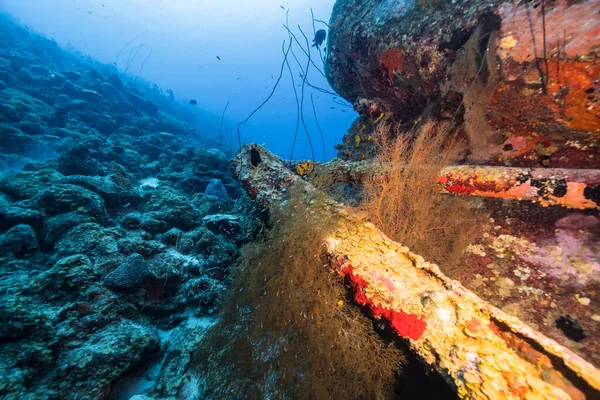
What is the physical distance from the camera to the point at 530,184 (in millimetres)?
2957

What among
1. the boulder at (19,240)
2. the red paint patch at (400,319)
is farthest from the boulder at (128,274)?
the red paint patch at (400,319)

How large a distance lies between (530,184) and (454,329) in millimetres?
2429

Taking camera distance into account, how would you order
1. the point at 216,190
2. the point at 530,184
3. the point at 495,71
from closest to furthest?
the point at 530,184, the point at 495,71, the point at 216,190

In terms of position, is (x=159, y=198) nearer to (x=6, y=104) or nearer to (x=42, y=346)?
(x=42, y=346)

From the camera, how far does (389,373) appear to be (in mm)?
2092

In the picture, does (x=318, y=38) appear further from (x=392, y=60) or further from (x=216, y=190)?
(x=216, y=190)

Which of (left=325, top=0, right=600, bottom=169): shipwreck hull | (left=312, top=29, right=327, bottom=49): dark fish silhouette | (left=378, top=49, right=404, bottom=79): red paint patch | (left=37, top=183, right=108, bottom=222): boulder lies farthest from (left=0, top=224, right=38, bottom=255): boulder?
(left=312, top=29, right=327, bottom=49): dark fish silhouette

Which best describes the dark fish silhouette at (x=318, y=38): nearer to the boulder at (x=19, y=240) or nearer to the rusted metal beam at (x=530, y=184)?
the rusted metal beam at (x=530, y=184)

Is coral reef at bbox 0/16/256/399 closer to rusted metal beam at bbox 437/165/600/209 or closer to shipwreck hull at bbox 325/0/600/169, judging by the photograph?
rusted metal beam at bbox 437/165/600/209

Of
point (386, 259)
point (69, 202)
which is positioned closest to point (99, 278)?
point (69, 202)

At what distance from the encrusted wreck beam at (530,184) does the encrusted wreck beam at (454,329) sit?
6.00 ft

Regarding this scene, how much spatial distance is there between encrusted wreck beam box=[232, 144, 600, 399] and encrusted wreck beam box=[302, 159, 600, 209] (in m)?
1.83

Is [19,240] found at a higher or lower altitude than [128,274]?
lower

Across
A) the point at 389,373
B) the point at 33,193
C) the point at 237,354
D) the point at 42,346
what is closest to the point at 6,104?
the point at 33,193
